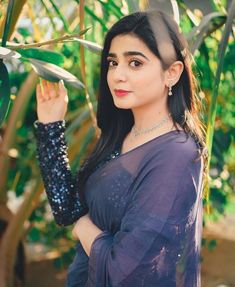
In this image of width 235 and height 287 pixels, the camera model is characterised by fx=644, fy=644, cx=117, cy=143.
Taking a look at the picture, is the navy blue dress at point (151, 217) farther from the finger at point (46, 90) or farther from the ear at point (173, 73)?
the finger at point (46, 90)

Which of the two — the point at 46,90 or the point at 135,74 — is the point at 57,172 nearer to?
the point at 46,90

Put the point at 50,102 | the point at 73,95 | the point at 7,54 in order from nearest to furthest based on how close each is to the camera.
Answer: the point at 7,54, the point at 50,102, the point at 73,95

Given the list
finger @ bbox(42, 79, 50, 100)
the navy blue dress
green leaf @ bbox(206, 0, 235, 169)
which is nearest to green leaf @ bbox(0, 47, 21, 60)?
finger @ bbox(42, 79, 50, 100)

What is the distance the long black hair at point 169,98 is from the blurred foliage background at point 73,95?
0.07 m

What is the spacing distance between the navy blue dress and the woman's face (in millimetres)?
83

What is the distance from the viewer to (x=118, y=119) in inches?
54.6

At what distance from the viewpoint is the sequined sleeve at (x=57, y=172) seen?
1342 millimetres

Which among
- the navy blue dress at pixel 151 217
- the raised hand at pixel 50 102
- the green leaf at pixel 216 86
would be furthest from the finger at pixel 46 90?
the green leaf at pixel 216 86

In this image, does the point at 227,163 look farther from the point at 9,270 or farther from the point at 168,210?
the point at 168,210

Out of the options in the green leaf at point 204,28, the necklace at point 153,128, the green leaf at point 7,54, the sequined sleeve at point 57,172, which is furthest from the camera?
the green leaf at point 204,28

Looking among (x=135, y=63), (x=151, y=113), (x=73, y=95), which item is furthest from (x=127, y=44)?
(x=73, y=95)

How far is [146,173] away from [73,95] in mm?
1457

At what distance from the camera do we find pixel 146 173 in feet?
3.85

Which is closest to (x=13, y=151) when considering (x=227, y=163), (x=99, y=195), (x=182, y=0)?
(x=227, y=163)
